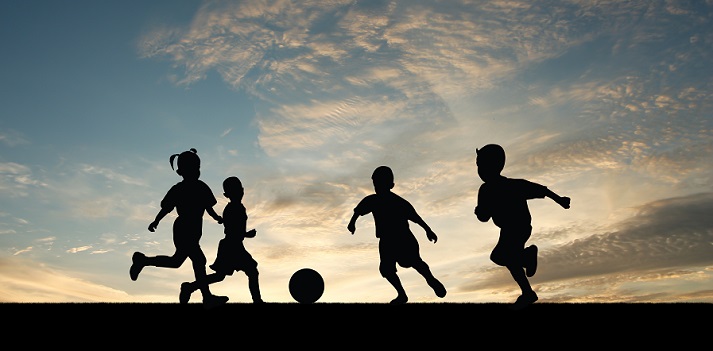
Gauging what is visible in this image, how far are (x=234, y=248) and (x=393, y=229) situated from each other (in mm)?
3456

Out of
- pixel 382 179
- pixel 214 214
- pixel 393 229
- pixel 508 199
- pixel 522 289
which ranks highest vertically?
pixel 382 179

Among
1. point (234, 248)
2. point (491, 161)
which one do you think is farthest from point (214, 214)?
point (491, 161)

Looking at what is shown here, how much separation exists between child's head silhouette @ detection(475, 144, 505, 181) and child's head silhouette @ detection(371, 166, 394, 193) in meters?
2.31

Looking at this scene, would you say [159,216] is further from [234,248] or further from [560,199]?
[560,199]

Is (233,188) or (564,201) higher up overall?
(233,188)

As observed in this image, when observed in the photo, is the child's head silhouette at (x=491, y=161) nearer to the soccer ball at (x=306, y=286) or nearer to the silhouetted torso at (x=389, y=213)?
the silhouetted torso at (x=389, y=213)

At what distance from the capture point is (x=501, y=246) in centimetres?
1050

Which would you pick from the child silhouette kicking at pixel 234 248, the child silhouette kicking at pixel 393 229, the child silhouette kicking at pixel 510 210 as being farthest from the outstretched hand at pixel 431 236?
the child silhouette kicking at pixel 234 248

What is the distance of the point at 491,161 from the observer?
11.0m

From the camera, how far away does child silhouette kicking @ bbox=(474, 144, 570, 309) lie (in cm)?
1033
